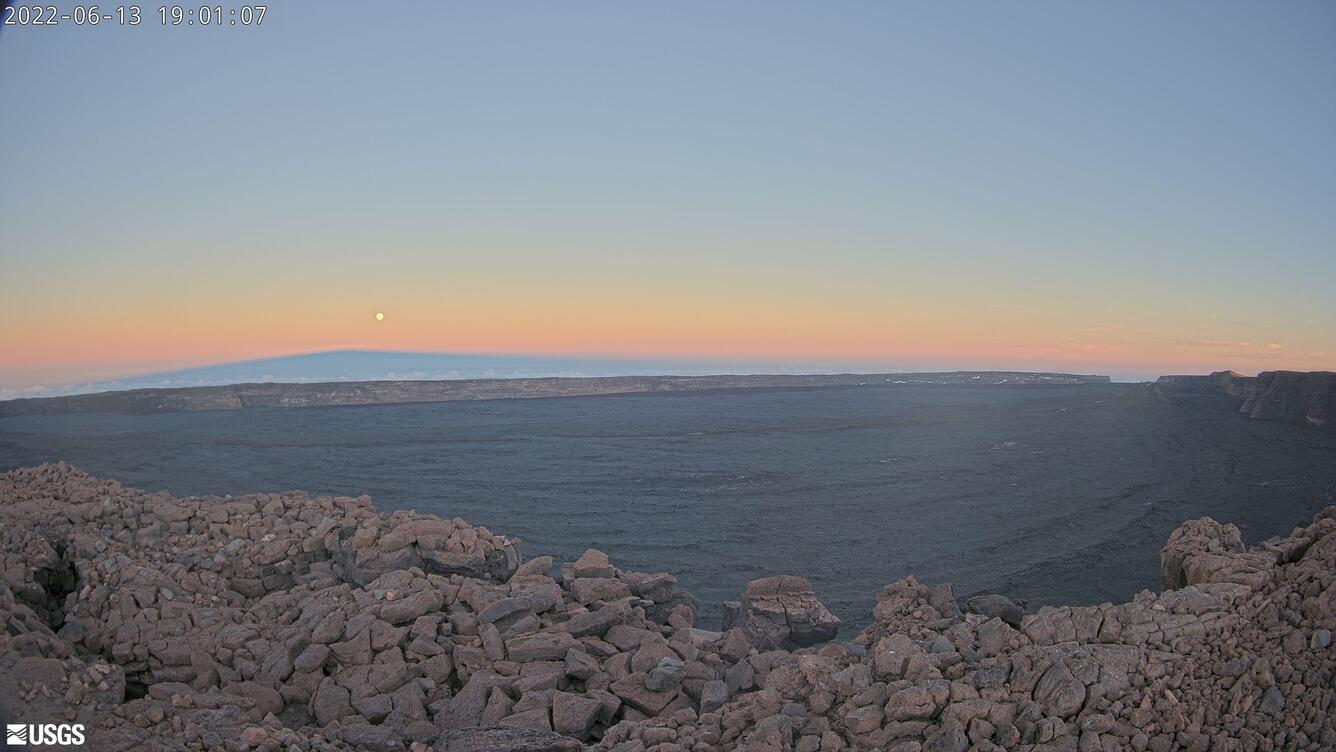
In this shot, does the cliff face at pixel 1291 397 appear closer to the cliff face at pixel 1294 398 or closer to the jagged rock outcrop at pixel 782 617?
the cliff face at pixel 1294 398

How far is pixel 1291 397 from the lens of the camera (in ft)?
65.3

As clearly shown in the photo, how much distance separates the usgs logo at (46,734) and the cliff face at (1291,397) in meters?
21.3

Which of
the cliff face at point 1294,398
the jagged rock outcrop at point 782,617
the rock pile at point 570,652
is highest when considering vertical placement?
the cliff face at point 1294,398

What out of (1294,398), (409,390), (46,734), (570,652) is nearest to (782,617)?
(570,652)

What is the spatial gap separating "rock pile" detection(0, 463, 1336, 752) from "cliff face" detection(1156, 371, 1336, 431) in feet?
48.9

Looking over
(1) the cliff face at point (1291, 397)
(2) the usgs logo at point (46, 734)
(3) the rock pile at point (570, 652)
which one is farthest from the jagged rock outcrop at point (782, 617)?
(1) the cliff face at point (1291, 397)

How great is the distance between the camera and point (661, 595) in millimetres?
7297

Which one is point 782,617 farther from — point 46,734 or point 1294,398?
point 1294,398

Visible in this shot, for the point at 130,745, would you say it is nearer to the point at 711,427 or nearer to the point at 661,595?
the point at 661,595

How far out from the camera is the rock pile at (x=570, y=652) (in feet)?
13.5

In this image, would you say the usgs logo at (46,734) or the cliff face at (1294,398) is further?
the cliff face at (1294,398)

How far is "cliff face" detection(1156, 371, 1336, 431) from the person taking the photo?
18.3 meters

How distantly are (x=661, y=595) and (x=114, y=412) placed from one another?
103 ft

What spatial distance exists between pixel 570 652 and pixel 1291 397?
2060 cm
